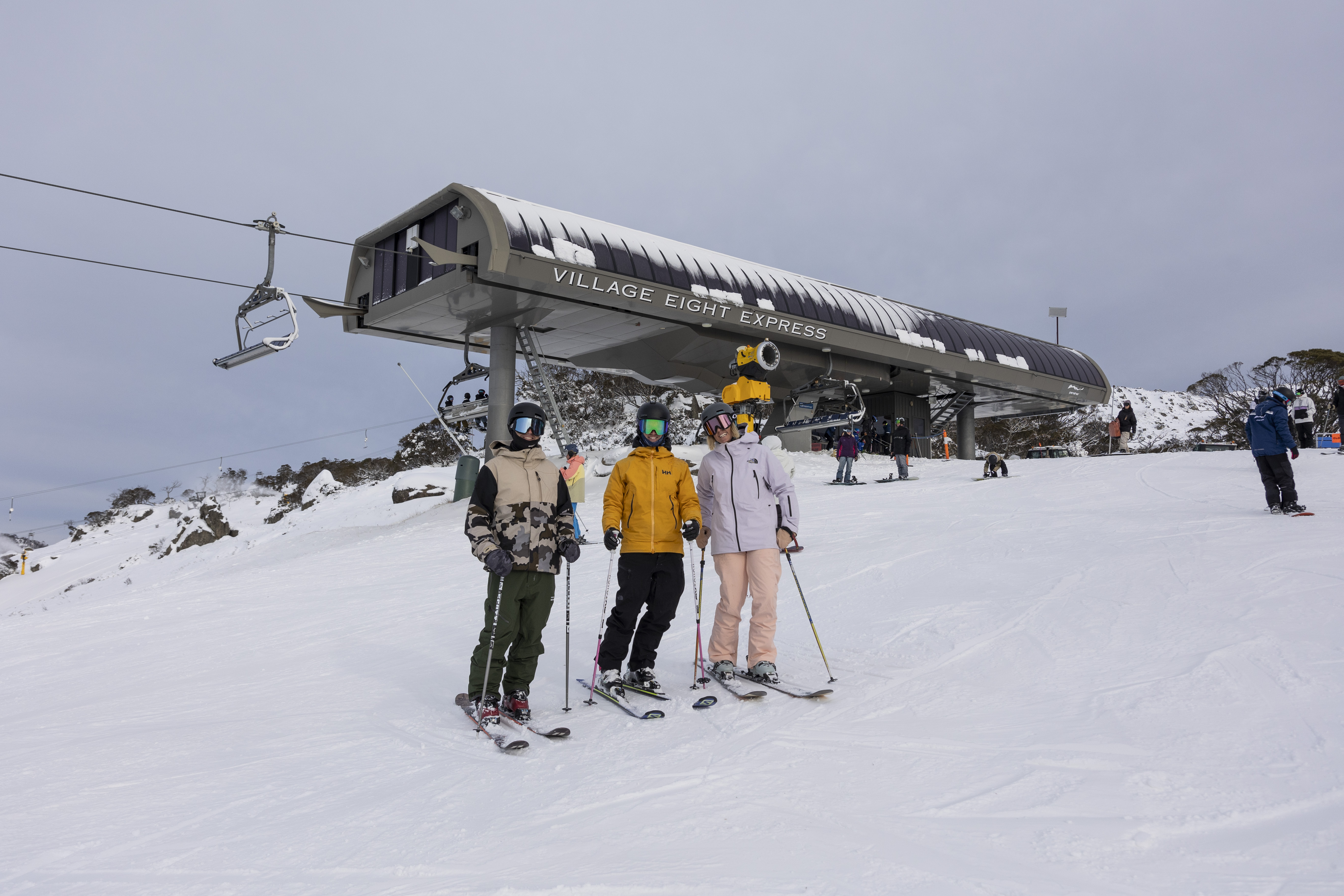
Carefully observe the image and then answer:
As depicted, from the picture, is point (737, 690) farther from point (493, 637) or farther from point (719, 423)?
point (719, 423)

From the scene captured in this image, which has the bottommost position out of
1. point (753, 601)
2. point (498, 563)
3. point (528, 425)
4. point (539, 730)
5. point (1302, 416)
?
point (539, 730)

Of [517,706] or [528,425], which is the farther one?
[528,425]

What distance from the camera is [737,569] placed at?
15.2 ft

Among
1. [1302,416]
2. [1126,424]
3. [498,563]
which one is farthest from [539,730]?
[1126,424]

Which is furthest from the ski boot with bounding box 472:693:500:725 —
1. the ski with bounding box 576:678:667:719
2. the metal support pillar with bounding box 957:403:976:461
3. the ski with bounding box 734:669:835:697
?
the metal support pillar with bounding box 957:403:976:461

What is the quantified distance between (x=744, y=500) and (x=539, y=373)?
48.4 ft

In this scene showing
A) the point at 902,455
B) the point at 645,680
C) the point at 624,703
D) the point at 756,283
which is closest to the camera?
the point at 624,703

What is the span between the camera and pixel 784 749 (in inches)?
139

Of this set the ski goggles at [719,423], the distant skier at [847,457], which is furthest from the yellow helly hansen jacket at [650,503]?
the distant skier at [847,457]

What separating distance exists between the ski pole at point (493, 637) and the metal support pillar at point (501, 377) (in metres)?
14.0

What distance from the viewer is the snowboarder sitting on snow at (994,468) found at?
53.3 feet

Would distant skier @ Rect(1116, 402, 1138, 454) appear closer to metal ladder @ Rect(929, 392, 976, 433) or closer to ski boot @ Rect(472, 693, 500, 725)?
metal ladder @ Rect(929, 392, 976, 433)

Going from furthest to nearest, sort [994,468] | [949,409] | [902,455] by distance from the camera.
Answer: [949,409]
[902,455]
[994,468]

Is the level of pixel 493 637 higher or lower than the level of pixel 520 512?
lower
